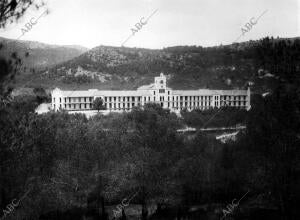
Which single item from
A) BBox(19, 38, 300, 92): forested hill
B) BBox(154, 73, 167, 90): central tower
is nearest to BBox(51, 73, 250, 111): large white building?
BBox(154, 73, 167, 90): central tower

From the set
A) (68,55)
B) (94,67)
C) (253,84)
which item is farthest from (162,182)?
(68,55)

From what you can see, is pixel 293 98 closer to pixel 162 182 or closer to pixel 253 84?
pixel 162 182

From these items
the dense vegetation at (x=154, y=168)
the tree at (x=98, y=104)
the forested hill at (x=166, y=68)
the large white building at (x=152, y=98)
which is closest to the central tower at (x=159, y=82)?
the large white building at (x=152, y=98)

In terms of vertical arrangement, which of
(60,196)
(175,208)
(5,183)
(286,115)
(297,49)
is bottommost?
(175,208)

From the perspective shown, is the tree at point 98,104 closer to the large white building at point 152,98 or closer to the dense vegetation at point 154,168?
the large white building at point 152,98

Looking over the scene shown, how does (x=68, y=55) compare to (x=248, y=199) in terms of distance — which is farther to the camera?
(x=68, y=55)

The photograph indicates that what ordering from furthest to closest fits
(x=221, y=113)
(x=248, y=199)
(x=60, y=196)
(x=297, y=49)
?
(x=221, y=113)
(x=297, y=49)
(x=248, y=199)
(x=60, y=196)

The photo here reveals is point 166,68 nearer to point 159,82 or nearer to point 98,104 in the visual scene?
point 159,82

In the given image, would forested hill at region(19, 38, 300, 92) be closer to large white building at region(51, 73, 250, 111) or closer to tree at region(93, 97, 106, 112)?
large white building at region(51, 73, 250, 111)
